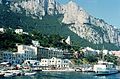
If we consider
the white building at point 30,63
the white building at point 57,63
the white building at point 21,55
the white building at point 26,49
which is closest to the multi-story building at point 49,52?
the white building at point 26,49

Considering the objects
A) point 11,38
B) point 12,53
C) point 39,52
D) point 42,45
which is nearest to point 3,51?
point 12,53

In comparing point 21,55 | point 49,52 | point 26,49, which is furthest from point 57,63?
point 21,55

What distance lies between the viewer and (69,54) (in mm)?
167375

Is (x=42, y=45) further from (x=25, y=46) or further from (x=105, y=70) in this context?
(x=105, y=70)

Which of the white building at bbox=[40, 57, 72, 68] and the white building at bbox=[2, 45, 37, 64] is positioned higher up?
the white building at bbox=[2, 45, 37, 64]

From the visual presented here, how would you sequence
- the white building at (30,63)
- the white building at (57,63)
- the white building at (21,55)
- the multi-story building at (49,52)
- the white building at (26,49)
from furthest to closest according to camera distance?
1. the multi-story building at (49,52)
2. the white building at (57,63)
3. the white building at (26,49)
4. the white building at (21,55)
5. the white building at (30,63)

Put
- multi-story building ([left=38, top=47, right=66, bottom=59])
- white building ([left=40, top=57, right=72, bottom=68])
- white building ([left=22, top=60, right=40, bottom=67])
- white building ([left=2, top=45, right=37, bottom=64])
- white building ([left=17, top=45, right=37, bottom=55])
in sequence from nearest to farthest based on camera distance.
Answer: white building ([left=22, top=60, right=40, bottom=67]) < white building ([left=2, top=45, right=37, bottom=64]) < white building ([left=17, top=45, right=37, bottom=55]) < white building ([left=40, top=57, right=72, bottom=68]) < multi-story building ([left=38, top=47, right=66, bottom=59])

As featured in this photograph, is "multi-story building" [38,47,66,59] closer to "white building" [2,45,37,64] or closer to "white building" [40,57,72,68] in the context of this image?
"white building" [2,45,37,64]

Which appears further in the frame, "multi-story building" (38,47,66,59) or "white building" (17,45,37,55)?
"multi-story building" (38,47,66,59)

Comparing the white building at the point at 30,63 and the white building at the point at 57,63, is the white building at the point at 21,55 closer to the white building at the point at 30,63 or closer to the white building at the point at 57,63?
the white building at the point at 30,63

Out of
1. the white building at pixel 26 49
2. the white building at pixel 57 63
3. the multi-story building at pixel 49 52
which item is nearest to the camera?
the white building at pixel 26 49

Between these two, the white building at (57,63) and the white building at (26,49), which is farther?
the white building at (57,63)

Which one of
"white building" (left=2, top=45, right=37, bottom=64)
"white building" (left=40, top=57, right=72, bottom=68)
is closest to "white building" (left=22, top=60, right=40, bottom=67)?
"white building" (left=2, top=45, right=37, bottom=64)

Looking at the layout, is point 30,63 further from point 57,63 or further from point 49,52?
point 49,52
